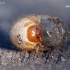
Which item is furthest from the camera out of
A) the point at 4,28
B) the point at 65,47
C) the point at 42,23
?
the point at 4,28

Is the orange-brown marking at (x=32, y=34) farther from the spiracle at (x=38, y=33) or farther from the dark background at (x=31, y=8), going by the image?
the dark background at (x=31, y=8)

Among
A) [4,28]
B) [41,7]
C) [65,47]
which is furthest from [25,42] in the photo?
[41,7]

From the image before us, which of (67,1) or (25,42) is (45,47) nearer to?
(25,42)

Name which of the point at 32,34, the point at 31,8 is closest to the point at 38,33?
the point at 32,34

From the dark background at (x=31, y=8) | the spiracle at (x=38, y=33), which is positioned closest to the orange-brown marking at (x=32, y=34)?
the spiracle at (x=38, y=33)

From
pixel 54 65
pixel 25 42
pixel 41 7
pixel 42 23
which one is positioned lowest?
pixel 54 65

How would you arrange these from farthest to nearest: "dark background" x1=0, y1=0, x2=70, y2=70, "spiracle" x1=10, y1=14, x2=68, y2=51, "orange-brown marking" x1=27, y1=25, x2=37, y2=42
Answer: "dark background" x1=0, y1=0, x2=70, y2=70 < "orange-brown marking" x1=27, y1=25, x2=37, y2=42 < "spiracle" x1=10, y1=14, x2=68, y2=51

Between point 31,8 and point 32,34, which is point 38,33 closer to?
point 32,34

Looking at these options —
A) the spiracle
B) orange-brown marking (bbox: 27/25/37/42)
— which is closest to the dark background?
the spiracle

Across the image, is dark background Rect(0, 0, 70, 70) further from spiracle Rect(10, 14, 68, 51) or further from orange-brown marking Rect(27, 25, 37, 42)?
orange-brown marking Rect(27, 25, 37, 42)
